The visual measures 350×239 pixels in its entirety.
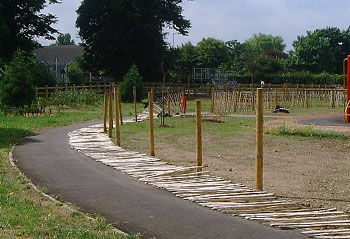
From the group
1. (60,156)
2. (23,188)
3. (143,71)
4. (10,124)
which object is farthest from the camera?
(143,71)

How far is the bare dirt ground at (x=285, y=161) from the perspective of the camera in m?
11.6

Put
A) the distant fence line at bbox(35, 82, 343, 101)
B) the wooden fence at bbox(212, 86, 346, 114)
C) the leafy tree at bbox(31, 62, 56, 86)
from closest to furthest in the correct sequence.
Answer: the wooden fence at bbox(212, 86, 346, 114)
the distant fence line at bbox(35, 82, 343, 101)
the leafy tree at bbox(31, 62, 56, 86)

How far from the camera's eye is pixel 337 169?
14961 mm

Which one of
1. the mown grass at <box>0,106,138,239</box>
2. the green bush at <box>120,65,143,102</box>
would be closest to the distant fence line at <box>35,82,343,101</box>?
the green bush at <box>120,65,143,102</box>

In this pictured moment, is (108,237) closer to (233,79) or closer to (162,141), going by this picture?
(162,141)

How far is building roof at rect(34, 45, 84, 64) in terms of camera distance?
103875 millimetres

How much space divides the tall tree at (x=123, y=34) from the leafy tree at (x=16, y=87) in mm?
30105

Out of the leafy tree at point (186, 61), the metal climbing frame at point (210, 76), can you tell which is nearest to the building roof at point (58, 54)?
the leafy tree at point (186, 61)

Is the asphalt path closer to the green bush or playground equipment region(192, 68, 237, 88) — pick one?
the green bush

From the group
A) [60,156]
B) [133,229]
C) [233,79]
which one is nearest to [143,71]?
[233,79]

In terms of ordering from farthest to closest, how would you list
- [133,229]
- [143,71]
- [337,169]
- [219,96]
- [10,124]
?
[143,71]
[219,96]
[10,124]
[337,169]
[133,229]

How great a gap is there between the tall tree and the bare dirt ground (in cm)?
4250

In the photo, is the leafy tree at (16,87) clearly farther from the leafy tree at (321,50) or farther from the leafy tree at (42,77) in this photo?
the leafy tree at (321,50)

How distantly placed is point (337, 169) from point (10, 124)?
55.5ft
